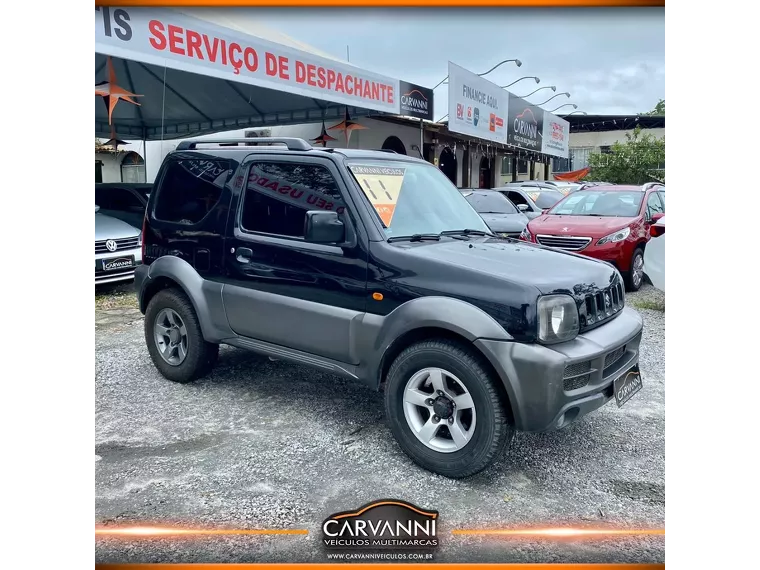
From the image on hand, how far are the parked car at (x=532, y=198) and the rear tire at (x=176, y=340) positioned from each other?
263 cm

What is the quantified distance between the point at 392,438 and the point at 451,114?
5.96 ft

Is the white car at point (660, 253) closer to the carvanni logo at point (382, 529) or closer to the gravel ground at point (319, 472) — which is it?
the gravel ground at point (319, 472)

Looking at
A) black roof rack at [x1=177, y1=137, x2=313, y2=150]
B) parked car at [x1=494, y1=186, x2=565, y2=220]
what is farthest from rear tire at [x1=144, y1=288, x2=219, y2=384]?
parked car at [x1=494, y1=186, x2=565, y2=220]

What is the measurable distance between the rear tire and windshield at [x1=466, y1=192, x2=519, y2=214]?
210 cm

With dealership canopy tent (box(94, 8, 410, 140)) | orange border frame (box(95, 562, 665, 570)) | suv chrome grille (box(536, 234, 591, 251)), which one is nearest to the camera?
orange border frame (box(95, 562, 665, 570))

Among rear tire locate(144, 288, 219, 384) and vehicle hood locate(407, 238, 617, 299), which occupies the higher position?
vehicle hood locate(407, 238, 617, 299)

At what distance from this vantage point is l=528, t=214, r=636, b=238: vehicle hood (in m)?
5.25

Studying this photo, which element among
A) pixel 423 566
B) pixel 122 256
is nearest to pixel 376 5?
pixel 423 566

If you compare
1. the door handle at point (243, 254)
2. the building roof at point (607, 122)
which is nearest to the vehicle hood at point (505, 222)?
the building roof at point (607, 122)

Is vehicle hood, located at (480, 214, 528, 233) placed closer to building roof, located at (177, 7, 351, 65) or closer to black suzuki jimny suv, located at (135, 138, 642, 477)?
black suzuki jimny suv, located at (135, 138, 642, 477)

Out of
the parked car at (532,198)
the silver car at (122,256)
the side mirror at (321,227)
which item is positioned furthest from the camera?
the silver car at (122,256)

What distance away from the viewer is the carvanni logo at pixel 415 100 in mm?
Answer: 2814
